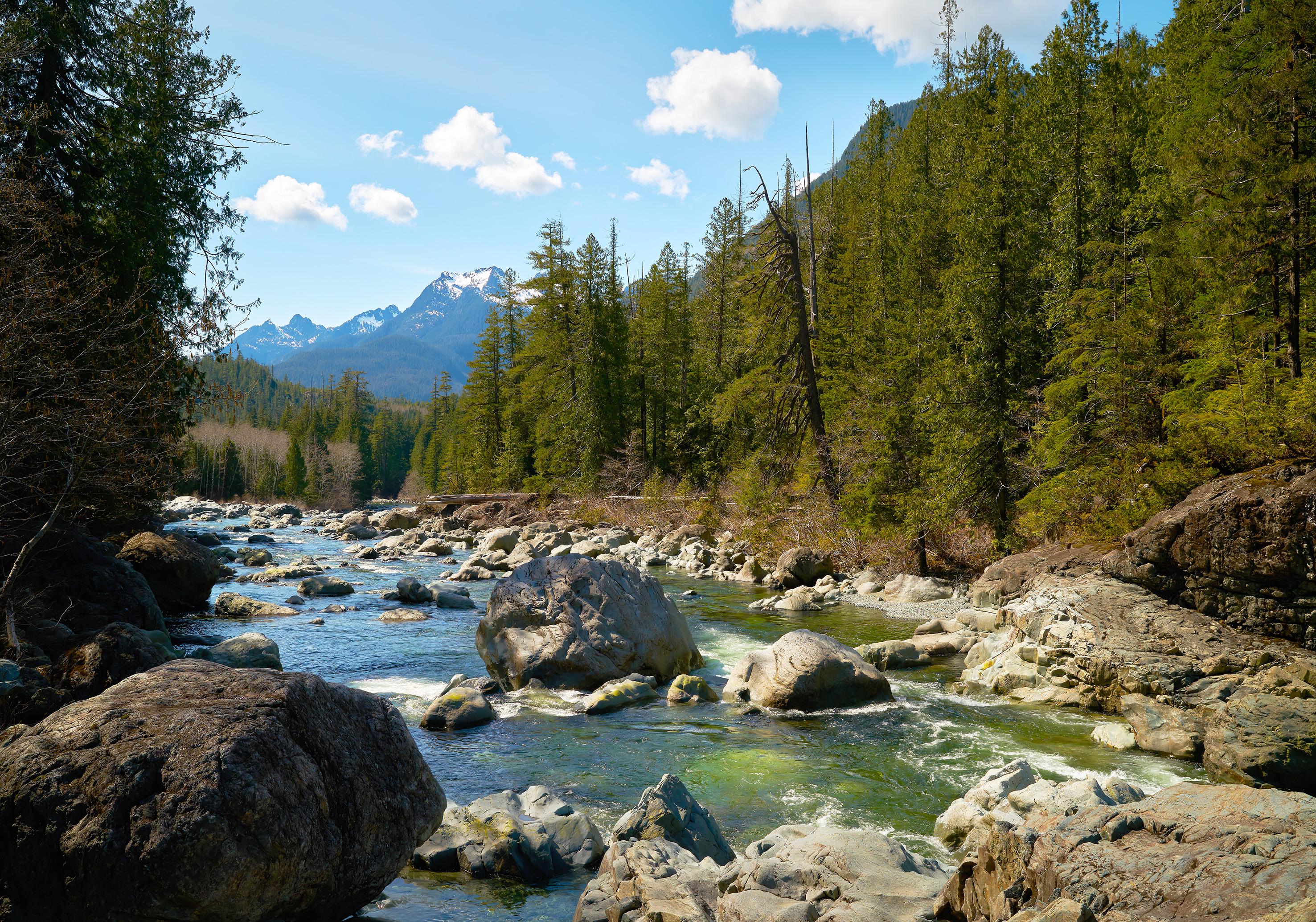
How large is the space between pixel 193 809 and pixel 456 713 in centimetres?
589

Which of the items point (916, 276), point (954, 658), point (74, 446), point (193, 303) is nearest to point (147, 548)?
point (193, 303)

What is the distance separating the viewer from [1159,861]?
131 inches

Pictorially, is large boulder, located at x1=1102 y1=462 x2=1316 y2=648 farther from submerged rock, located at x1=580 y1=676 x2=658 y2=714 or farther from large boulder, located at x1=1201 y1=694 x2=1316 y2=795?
submerged rock, located at x1=580 y1=676 x2=658 y2=714

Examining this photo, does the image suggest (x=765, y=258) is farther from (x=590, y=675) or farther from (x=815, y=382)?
(x=590, y=675)

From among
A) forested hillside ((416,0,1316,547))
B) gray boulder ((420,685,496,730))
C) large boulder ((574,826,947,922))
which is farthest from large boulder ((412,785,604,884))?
forested hillside ((416,0,1316,547))

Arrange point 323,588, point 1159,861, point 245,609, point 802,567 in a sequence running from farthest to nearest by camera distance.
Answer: point 802,567 < point 323,588 < point 245,609 < point 1159,861

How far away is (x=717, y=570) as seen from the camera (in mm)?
24281

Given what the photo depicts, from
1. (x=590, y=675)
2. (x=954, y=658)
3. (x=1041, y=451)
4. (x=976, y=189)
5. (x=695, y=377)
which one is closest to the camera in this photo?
(x=590, y=675)

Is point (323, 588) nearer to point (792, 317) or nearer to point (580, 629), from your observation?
point (580, 629)

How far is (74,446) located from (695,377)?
3851 centimetres

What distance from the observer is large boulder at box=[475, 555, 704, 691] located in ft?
36.5

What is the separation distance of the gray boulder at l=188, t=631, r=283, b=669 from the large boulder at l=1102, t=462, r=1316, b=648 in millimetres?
13397

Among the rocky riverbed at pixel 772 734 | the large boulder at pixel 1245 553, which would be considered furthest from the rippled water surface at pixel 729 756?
the large boulder at pixel 1245 553

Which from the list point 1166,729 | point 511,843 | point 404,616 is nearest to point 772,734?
point 511,843
